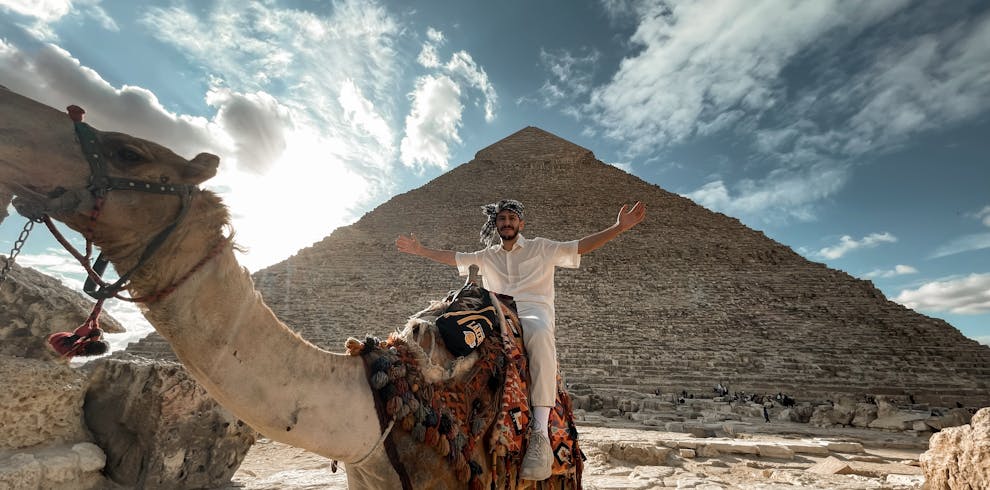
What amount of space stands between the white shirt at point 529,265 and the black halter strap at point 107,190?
975 mm

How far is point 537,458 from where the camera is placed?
1281mm

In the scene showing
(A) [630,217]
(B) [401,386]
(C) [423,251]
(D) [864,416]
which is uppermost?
(A) [630,217]

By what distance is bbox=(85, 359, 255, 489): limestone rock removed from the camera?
7.77 ft

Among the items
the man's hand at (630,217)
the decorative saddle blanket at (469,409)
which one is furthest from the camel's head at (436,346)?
the man's hand at (630,217)

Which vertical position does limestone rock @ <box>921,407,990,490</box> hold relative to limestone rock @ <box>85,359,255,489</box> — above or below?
above

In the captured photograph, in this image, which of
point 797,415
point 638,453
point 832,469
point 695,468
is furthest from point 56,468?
point 797,415

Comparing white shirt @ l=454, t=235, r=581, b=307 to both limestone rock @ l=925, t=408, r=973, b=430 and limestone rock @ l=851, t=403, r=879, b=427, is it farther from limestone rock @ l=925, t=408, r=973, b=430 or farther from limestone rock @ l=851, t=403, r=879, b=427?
limestone rock @ l=851, t=403, r=879, b=427

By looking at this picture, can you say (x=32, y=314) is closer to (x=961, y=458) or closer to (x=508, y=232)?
(x=508, y=232)

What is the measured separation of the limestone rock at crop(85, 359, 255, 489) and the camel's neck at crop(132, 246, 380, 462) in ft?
7.02

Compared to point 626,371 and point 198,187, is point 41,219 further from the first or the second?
point 626,371

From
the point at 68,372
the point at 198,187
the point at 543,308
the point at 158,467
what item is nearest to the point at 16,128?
the point at 198,187

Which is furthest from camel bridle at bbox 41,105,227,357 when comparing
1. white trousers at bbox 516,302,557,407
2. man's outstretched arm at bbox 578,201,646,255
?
man's outstretched arm at bbox 578,201,646,255

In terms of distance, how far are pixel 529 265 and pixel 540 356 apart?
0.35 metres

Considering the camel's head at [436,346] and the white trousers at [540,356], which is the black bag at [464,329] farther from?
the white trousers at [540,356]
